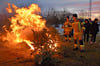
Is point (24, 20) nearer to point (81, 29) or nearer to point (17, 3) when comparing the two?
point (17, 3)

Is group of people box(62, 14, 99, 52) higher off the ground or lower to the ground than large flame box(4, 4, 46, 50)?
lower

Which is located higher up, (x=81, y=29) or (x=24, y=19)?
(x=24, y=19)

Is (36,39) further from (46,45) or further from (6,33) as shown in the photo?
(6,33)

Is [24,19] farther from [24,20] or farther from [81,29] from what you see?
[81,29]

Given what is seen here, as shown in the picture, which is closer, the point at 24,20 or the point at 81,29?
the point at 81,29

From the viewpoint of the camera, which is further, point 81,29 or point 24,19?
point 24,19

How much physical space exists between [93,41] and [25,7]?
20.7ft

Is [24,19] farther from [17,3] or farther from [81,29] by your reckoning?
[81,29]

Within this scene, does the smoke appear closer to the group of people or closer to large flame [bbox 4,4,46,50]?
large flame [bbox 4,4,46,50]

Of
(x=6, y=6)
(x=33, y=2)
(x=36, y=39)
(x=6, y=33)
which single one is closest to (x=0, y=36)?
(x=6, y=33)

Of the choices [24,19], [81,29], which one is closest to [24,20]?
[24,19]

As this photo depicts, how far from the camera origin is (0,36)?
11.2m

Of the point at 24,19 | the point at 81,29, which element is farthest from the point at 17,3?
the point at 81,29

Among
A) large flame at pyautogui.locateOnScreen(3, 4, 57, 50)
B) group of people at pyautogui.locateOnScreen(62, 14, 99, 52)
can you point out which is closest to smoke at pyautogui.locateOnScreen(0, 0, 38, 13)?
large flame at pyautogui.locateOnScreen(3, 4, 57, 50)
